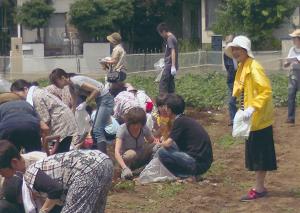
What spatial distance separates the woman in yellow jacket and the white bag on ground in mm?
1264

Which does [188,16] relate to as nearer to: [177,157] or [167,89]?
[167,89]

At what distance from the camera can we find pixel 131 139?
1099cm

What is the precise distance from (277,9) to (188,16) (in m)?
7.29

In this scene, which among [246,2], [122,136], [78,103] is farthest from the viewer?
[246,2]

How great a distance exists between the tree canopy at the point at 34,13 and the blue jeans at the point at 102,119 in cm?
2634

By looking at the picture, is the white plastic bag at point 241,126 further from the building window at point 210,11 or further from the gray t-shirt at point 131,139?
the building window at point 210,11

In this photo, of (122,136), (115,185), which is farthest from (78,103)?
(115,185)

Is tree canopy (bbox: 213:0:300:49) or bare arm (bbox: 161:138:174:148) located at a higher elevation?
tree canopy (bbox: 213:0:300:49)

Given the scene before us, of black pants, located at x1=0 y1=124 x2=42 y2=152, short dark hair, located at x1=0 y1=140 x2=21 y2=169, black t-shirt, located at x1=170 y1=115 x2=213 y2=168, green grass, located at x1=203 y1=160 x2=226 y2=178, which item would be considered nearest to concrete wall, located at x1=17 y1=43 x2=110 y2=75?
green grass, located at x1=203 y1=160 x2=226 y2=178

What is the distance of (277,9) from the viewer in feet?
106

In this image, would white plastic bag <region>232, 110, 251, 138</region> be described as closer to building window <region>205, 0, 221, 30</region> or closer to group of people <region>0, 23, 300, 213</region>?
group of people <region>0, 23, 300, 213</region>

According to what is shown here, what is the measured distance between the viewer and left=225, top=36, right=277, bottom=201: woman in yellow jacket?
9.03 metres

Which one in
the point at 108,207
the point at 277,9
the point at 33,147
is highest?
the point at 277,9

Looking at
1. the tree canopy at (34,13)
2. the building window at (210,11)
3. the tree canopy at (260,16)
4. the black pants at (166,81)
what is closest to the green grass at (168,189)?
the black pants at (166,81)
